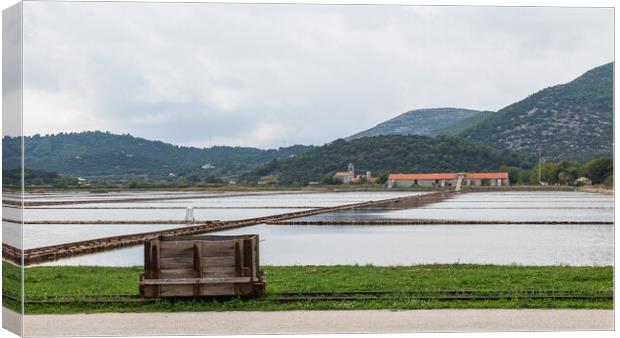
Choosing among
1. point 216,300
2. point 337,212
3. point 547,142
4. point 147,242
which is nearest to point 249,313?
point 216,300

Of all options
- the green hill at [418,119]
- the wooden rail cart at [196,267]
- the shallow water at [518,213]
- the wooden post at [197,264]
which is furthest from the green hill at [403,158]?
the wooden post at [197,264]

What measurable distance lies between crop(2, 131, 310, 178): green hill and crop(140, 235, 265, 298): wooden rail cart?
718 cm

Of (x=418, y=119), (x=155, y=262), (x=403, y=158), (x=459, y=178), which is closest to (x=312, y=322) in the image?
(x=155, y=262)

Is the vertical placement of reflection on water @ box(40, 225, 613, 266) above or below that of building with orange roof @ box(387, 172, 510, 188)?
below

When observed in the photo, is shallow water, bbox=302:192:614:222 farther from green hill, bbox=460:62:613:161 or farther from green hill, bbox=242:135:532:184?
green hill, bbox=460:62:613:161

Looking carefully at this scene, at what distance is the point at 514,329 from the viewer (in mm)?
8352

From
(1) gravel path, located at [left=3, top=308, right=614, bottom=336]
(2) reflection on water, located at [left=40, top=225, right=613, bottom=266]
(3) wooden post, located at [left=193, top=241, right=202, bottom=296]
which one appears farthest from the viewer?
(2) reflection on water, located at [left=40, top=225, right=613, bottom=266]

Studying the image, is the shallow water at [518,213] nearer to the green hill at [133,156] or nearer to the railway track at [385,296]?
the green hill at [133,156]

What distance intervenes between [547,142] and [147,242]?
22.2 m

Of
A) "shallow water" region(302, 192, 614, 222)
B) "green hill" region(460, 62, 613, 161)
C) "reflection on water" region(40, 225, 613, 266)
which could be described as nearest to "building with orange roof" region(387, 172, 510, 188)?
"shallow water" region(302, 192, 614, 222)

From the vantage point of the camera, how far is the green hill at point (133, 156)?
2089 centimetres

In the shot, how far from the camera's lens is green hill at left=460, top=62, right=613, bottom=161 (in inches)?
650

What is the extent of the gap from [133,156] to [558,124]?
15.1 meters

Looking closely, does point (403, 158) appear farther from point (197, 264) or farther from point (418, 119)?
point (197, 264)
